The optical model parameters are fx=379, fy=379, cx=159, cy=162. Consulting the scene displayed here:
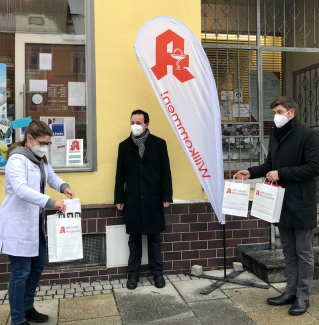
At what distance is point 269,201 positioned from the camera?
3.73m

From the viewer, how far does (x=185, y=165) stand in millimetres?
4895

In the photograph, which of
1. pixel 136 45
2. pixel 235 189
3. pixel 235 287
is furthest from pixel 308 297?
pixel 136 45

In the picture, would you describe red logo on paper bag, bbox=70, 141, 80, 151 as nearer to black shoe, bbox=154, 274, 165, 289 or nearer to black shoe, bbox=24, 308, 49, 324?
black shoe, bbox=154, 274, 165, 289

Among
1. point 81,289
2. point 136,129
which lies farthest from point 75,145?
point 81,289

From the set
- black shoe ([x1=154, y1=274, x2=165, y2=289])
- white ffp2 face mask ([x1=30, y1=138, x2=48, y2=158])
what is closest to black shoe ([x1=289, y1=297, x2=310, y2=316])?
black shoe ([x1=154, y1=274, x2=165, y2=289])

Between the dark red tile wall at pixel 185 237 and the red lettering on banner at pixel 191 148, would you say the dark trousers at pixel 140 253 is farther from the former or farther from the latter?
the red lettering on banner at pixel 191 148

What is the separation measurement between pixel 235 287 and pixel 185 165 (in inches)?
62.7

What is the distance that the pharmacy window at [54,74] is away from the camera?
468cm

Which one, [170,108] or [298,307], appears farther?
[170,108]

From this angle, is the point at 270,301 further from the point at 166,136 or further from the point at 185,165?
the point at 166,136

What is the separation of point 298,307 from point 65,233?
7.65ft

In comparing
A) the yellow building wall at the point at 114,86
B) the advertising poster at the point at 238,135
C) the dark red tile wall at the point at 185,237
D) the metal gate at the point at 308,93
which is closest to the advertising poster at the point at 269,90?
the metal gate at the point at 308,93

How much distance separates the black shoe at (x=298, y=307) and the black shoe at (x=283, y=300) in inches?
5.2

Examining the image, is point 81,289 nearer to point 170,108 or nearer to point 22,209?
point 22,209
